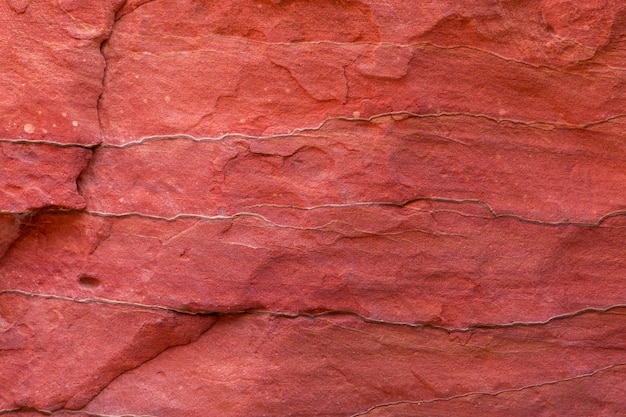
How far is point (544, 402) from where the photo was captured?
1.70 metres

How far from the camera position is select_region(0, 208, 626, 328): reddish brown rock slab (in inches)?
64.1

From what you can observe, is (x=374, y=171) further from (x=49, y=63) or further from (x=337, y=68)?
(x=49, y=63)

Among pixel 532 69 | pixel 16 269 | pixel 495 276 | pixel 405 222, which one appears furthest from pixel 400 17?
pixel 16 269

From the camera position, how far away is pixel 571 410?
1710 mm

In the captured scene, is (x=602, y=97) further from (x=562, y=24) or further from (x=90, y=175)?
(x=90, y=175)

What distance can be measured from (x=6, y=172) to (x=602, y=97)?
4.01 ft

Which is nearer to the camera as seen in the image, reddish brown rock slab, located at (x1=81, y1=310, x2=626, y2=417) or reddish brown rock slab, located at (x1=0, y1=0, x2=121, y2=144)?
reddish brown rock slab, located at (x1=0, y1=0, x2=121, y2=144)

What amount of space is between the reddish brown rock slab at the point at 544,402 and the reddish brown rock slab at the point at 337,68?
56cm

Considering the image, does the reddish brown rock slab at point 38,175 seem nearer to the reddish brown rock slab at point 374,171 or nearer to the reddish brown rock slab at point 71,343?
the reddish brown rock slab at point 374,171

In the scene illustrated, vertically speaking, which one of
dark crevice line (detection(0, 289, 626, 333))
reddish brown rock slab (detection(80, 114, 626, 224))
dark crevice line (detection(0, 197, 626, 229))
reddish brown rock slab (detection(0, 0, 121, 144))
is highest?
reddish brown rock slab (detection(0, 0, 121, 144))

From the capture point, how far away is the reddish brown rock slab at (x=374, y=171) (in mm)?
1604

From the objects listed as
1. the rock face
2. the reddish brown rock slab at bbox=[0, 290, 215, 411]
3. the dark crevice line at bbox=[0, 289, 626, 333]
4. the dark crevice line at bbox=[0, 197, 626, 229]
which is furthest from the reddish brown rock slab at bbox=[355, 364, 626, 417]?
the reddish brown rock slab at bbox=[0, 290, 215, 411]

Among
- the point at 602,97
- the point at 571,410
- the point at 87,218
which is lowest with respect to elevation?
the point at 571,410

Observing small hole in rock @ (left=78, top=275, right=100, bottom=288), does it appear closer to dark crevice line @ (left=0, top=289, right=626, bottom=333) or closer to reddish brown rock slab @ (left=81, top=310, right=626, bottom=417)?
dark crevice line @ (left=0, top=289, right=626, bottom=333)
